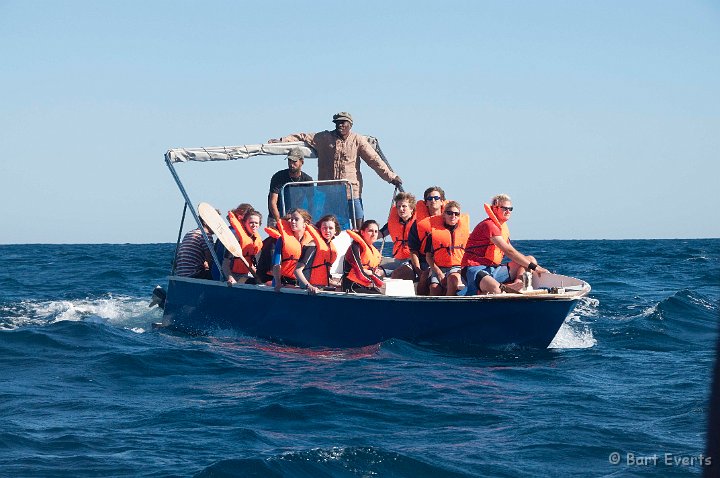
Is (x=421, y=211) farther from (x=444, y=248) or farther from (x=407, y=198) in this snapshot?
(x=444, y=248)

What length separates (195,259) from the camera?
1421 centimetres

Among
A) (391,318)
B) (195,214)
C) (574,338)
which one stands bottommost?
(574,338)

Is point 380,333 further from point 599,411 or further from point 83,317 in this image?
point 83,317

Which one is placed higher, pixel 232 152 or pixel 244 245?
pixel 232 152

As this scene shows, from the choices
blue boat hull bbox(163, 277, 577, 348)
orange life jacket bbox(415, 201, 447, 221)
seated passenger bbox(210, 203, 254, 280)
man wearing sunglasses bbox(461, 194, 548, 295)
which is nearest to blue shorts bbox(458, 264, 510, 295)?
man wearing sunglasses bbox(461, 194, 548, 295)

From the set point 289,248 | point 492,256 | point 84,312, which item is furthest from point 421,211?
point 84,312

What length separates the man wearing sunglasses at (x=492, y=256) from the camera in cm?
1095

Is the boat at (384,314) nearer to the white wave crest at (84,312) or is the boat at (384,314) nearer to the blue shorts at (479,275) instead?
the blue shorts at (479,275)

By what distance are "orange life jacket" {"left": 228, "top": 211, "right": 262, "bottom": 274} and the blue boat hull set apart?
0.53m

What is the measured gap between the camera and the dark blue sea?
21.0ft

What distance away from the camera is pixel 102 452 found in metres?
6.59

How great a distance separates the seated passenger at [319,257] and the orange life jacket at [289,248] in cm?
30

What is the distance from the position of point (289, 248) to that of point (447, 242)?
2.08 meters

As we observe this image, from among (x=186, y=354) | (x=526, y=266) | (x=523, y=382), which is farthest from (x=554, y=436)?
(x=186, y=354)
